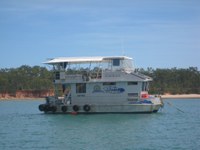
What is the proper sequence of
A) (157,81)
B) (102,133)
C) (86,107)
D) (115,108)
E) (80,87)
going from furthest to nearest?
1. (157,81)
2. (80,87)
3. (86,107)
4. (115,108)
5. (102,133)

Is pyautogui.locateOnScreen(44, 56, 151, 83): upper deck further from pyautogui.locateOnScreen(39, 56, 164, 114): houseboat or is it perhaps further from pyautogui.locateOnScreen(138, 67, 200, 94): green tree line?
pyautogui.locateOnScreen(138, 67, 200, 94): green tree line

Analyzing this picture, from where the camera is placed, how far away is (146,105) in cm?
4169

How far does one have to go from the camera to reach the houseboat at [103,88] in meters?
41.8

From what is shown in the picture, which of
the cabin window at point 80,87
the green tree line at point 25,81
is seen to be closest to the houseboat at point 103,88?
the cabin window at point 80,87

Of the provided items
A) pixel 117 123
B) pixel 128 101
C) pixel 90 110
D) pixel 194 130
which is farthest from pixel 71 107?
pixel 194 130

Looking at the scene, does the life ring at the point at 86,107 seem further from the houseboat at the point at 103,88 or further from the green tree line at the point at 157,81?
the green tree line at the point at 157,81

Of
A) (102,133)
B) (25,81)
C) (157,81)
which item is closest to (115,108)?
(102,133)

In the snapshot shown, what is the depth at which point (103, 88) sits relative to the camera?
4241 centimetres

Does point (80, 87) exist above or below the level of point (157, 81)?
below

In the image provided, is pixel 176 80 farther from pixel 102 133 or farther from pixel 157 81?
pixel 102 133

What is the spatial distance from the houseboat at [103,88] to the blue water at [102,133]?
3.97ft

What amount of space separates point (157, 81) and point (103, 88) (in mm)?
79095

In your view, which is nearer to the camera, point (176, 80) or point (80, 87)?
point (80, 87)

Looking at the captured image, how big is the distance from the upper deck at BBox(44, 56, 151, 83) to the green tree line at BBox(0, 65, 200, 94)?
220 feet
